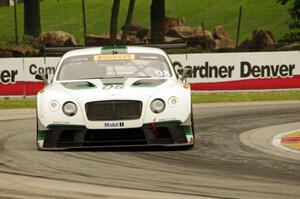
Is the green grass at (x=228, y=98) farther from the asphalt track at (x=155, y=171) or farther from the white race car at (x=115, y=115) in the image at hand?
the white race car at (x=115, y=115)

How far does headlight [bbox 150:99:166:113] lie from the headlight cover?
96 centimetres

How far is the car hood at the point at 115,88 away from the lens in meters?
10.9

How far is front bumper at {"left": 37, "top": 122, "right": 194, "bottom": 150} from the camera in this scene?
1092 centimetres

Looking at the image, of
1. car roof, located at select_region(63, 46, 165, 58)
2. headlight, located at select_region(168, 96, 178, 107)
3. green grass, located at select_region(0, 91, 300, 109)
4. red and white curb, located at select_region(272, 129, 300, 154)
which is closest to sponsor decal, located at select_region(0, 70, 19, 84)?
green grass, located at select_region(0, 91, 300, 109)

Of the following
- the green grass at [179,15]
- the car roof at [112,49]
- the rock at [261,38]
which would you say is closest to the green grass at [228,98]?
the car roof at [112,49]

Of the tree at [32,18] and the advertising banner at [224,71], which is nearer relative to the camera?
the advertising banner at [224,71]

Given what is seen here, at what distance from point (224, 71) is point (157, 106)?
15.9 m

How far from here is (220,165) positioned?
993 cm

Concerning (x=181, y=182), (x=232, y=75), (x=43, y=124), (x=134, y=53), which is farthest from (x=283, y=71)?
(x=181, y=182)

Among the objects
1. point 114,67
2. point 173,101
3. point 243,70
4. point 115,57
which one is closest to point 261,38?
point 243,70

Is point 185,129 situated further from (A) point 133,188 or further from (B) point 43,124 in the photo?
(A) point 133,188

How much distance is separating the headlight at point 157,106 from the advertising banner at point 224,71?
15.6 metres

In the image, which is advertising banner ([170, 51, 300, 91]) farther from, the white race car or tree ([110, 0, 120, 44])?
the white race car

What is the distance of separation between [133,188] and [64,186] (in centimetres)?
68
